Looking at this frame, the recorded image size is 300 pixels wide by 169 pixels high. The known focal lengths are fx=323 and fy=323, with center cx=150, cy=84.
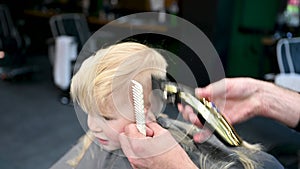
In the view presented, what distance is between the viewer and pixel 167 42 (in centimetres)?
72

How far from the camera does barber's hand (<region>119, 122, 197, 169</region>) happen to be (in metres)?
0.67

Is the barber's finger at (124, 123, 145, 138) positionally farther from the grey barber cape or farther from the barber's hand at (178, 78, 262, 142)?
the barber's hand at (178, 78, 262, 142)

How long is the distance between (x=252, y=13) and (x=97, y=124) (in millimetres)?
3110

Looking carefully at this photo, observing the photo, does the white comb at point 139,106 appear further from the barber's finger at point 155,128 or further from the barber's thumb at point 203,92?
the barber's thumb at point 203,92

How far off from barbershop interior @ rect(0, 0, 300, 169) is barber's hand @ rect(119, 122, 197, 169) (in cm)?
43

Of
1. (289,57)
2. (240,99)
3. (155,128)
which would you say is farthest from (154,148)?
(289,57)

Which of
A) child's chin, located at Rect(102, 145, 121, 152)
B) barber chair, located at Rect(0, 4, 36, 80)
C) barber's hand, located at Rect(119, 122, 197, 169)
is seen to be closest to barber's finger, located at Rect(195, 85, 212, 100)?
barber's hand, located at Rect(119, 122, 197, 169)

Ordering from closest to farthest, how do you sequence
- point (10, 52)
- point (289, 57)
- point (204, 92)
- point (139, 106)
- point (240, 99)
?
point (139, 106) < point (204, 92) < point (240, 99) < point (289, 57) < point (10, 52)

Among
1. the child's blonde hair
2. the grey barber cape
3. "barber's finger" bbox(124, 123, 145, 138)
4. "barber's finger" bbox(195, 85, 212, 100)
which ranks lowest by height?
the grey barber cape

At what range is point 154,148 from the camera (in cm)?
67

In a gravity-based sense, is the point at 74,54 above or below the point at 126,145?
below

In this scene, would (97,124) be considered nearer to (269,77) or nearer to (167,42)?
(167,42)

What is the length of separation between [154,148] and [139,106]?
0.31 ft

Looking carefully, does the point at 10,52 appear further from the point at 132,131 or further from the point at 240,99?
the point at 132,131
